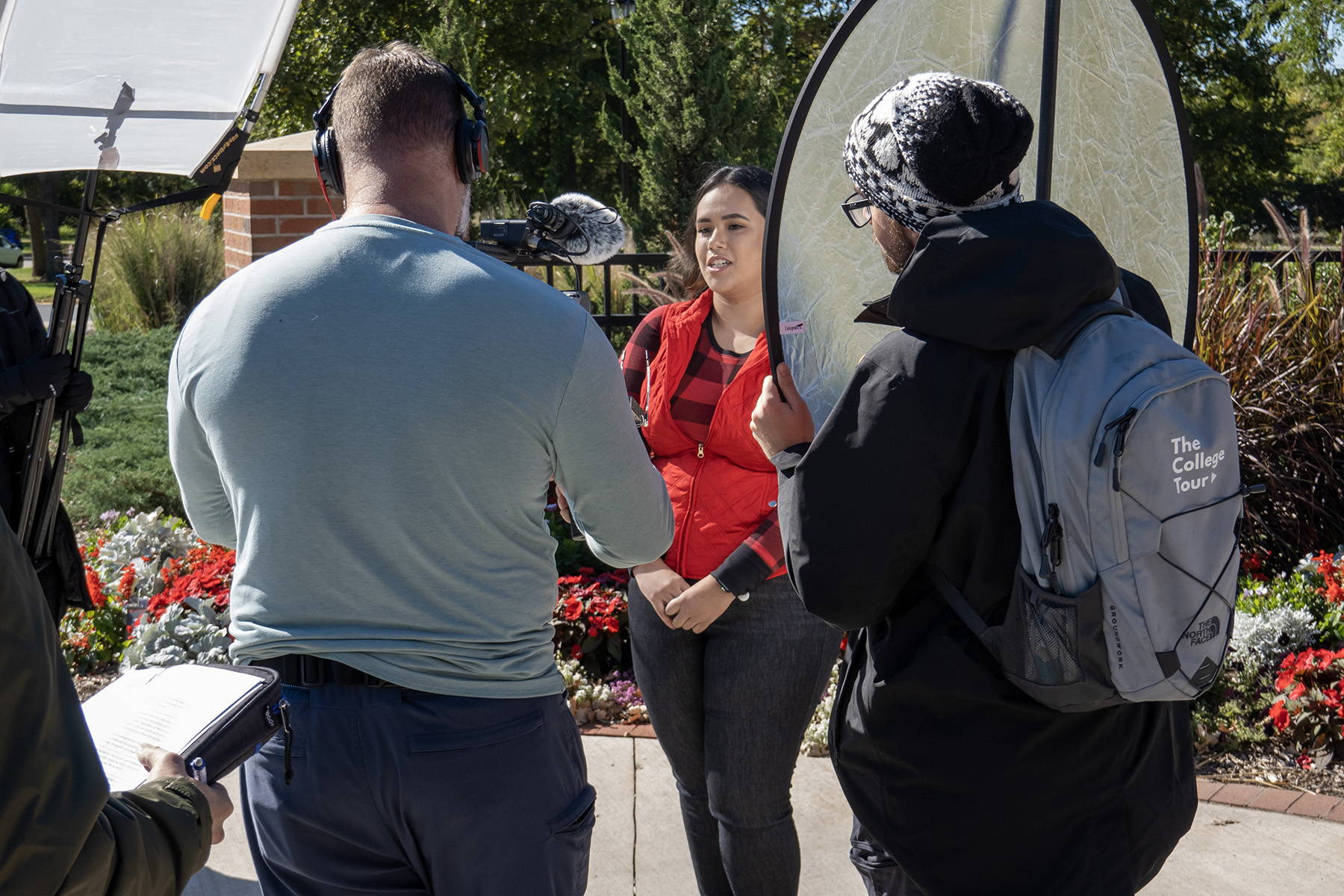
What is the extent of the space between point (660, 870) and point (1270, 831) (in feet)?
6.22

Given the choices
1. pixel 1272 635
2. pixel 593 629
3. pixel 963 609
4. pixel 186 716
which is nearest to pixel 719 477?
pixel 963 609

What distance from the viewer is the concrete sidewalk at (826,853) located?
3.10m

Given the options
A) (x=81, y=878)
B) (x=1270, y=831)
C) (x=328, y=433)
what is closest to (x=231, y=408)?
(x=328, y=433)

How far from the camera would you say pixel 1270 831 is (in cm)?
333

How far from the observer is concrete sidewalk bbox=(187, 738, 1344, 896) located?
3.10m

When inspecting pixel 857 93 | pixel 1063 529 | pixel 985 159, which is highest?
pixel 857 93

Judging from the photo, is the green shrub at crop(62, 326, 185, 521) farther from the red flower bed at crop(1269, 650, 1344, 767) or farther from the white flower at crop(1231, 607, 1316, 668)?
the red flower bed at crop(1269, 650, 1344, 767)

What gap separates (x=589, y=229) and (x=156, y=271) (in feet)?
38.5

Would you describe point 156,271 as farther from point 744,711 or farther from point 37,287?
point 37,287

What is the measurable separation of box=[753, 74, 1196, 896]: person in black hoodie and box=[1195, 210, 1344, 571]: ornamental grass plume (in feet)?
12.4

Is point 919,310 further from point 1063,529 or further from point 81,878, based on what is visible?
point 81,878

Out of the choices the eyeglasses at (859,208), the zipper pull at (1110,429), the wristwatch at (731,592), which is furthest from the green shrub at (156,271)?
the zipper pull at (1110,429)

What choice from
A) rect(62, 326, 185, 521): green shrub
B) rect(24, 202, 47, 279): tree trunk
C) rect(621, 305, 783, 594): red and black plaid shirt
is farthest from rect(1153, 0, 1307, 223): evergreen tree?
rect(24, 202, 47, 279): tree trunk

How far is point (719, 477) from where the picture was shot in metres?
2.61
